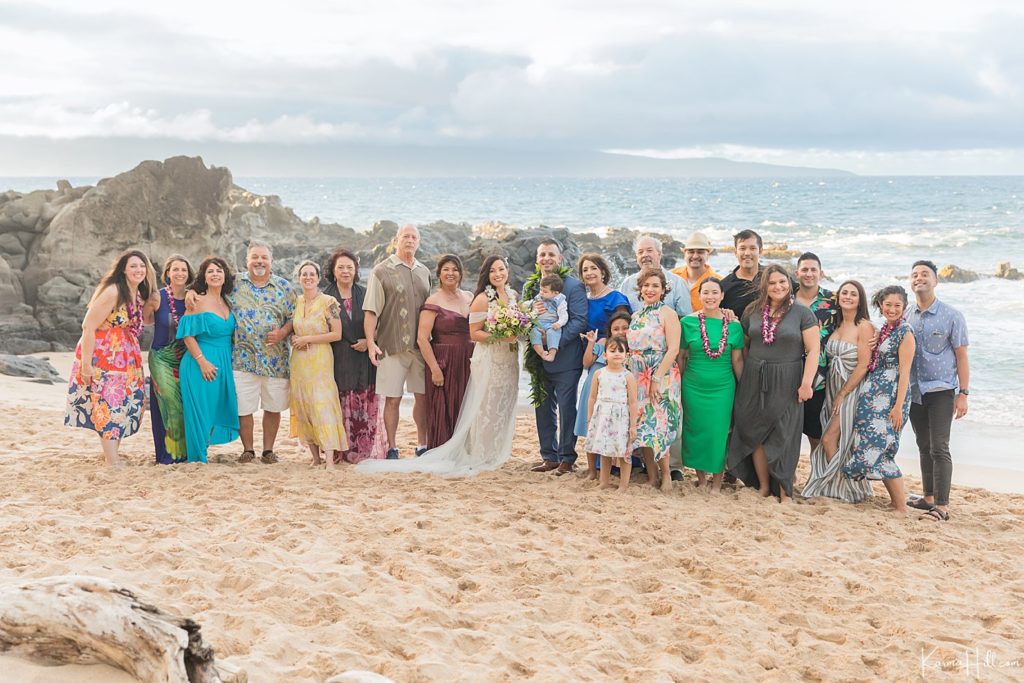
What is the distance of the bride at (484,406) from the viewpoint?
7.46 meters

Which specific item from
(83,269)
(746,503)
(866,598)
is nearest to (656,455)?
(746,503)

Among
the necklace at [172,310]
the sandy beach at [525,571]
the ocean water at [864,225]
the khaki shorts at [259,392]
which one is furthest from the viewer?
the ocean water at [864,225]

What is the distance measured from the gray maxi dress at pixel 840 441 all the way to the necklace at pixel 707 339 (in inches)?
29.7

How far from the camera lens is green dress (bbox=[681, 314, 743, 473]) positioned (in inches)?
272

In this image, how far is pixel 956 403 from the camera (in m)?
6.92

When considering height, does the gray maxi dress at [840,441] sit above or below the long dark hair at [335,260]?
below

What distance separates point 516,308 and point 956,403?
3423mm

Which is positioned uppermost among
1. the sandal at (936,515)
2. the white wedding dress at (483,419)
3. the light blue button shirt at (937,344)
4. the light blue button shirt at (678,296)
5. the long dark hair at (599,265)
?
the long dark hair at (599,265)

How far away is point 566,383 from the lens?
7594mm

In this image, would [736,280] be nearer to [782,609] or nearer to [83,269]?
[782,609]

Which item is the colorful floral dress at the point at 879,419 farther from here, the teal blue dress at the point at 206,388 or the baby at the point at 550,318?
the teal blue dress at the point at 206,388

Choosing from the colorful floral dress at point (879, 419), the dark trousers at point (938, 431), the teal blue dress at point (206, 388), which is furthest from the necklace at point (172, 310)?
the dark trousers at point (938, 431)

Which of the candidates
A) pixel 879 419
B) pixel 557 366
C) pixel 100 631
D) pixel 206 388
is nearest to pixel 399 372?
pixel 557 366

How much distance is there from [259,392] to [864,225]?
159ft
